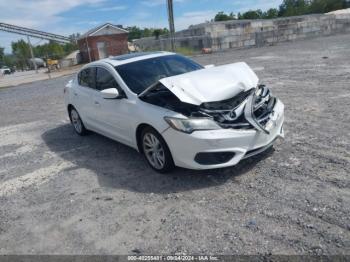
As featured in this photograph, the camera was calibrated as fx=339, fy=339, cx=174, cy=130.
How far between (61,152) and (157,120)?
8.95ft

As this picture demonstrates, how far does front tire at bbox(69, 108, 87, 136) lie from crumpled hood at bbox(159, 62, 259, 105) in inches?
121

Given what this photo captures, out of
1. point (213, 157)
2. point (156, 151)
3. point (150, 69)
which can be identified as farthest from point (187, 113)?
point (150, 69)

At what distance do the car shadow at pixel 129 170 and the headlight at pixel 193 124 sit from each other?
72cm

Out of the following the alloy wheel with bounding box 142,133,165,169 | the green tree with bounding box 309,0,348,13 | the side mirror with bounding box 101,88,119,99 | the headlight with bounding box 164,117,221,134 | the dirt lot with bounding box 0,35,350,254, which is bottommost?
the dirt lot with bounding box 0,35,350,254

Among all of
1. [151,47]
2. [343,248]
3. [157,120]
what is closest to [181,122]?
[157,120]

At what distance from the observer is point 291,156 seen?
4762 millimetres

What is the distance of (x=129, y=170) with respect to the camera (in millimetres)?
5035

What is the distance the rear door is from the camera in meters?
6.24

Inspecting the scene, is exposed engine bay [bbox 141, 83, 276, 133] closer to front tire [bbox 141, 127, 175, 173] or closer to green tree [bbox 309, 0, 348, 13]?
front tire [bbox 141, 127, 175, 173]

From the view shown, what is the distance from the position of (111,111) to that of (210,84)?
5.81 ft

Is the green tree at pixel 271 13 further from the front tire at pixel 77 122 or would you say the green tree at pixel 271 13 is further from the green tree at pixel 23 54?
the front tire at pixel 77 122

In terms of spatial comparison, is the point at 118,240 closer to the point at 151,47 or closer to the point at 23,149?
the point at 23,149

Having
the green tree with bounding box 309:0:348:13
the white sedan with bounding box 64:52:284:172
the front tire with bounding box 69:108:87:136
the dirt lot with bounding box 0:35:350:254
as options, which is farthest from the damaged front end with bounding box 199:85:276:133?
the green tree with bounding box 309:0:348:13

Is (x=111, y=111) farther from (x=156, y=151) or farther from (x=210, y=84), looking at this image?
(x=210, y=84)
